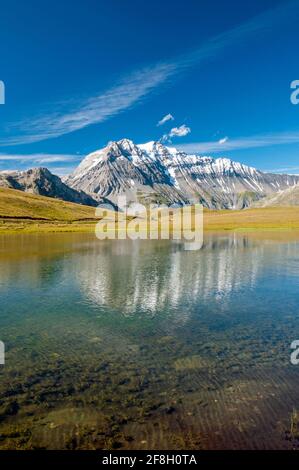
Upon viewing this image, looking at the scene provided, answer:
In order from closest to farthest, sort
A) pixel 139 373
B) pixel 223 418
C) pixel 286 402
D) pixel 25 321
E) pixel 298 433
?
pixel 298 433, pixel 223 418, pixel 286 402, pixel 139 373, pixel 25 321

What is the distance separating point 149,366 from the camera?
23484 millimetres

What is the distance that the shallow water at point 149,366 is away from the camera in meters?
16.3

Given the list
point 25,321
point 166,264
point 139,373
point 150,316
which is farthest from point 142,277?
point 139,373

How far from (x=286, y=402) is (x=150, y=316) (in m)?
18.2

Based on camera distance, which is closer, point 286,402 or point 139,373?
point 286,402

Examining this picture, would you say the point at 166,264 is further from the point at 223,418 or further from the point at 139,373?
the point at 223,418

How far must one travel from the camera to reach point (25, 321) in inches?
1337

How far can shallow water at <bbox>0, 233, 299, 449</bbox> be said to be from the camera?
641 inches

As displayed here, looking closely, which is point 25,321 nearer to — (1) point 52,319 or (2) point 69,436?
(1) point 52,319
